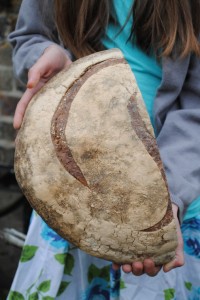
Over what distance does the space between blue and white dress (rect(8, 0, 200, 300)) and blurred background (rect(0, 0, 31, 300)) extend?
121 cm

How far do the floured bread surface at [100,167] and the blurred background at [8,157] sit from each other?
1.64 m

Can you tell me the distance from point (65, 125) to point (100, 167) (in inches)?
4.2

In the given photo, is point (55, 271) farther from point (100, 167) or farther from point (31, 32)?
point (31, 32)

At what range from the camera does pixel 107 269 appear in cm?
162

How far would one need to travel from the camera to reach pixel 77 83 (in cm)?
123

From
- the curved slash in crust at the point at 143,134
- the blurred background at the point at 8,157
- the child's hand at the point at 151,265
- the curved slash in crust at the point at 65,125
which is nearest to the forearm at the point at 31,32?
the curved slash in crust at the point at 65,125

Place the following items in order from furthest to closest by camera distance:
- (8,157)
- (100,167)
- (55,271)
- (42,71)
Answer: (8,157) → (55,271) → (42,71) → (100,167)

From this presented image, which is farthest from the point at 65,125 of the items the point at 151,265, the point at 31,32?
the point at 31,32

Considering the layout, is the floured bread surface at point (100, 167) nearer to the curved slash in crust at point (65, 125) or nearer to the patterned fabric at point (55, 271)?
the curved slash in crust at point (65, 125)

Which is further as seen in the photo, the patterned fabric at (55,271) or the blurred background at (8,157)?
the blurred background at (8,157)

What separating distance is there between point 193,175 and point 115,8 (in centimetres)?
44

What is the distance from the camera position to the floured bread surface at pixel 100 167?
1163 millimetres

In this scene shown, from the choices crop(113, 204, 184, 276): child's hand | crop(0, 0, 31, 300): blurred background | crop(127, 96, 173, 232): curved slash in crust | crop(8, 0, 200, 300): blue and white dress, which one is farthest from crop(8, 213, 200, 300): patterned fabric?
crop(0, 0, 31, 300): blurred background

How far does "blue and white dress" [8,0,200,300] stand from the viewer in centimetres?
146
